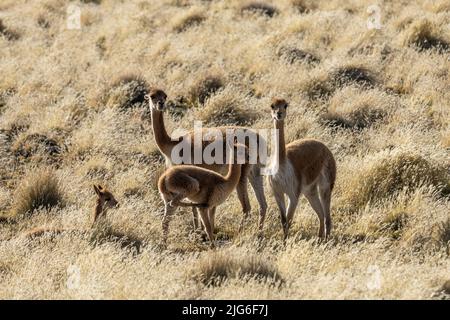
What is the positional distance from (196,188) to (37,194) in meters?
2.60

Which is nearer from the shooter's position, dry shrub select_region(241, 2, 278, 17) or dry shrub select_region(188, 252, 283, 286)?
dry shrub select_region(188, 252, 283, 286)

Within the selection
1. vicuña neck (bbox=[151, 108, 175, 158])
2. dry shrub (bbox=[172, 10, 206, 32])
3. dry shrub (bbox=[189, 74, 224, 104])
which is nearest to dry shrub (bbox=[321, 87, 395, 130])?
dry shrub (bbox=[189, 74, 224, 104])

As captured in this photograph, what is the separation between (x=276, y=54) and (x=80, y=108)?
4407 mm

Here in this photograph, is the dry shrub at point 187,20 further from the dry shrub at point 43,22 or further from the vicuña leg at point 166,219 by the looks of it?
the vicuña leg at point 166,219

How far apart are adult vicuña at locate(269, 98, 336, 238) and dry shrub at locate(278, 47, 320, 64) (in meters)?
6.42

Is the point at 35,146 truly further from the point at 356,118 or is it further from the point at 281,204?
the point at 356,118

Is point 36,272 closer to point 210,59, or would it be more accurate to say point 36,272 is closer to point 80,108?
point 80,108

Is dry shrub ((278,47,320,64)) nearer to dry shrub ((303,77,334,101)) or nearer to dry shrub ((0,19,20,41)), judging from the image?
dry shrub ((303,77,334,101))

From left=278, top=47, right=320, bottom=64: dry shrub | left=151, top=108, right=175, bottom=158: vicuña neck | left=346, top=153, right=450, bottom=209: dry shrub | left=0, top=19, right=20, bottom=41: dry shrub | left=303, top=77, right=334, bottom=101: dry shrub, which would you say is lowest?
left=0, top=19, right=20, bottom=41: dry shrub

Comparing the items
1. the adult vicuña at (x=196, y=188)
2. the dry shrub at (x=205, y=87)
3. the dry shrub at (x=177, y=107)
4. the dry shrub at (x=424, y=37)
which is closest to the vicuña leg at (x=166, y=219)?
the adult vicuña at (x=196, y=188)

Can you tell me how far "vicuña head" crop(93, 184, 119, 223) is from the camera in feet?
27.5

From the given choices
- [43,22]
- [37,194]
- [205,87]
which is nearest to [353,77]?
[205,87]

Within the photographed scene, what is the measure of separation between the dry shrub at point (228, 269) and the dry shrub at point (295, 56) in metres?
8.14

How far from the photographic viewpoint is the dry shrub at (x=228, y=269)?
6539 mm
